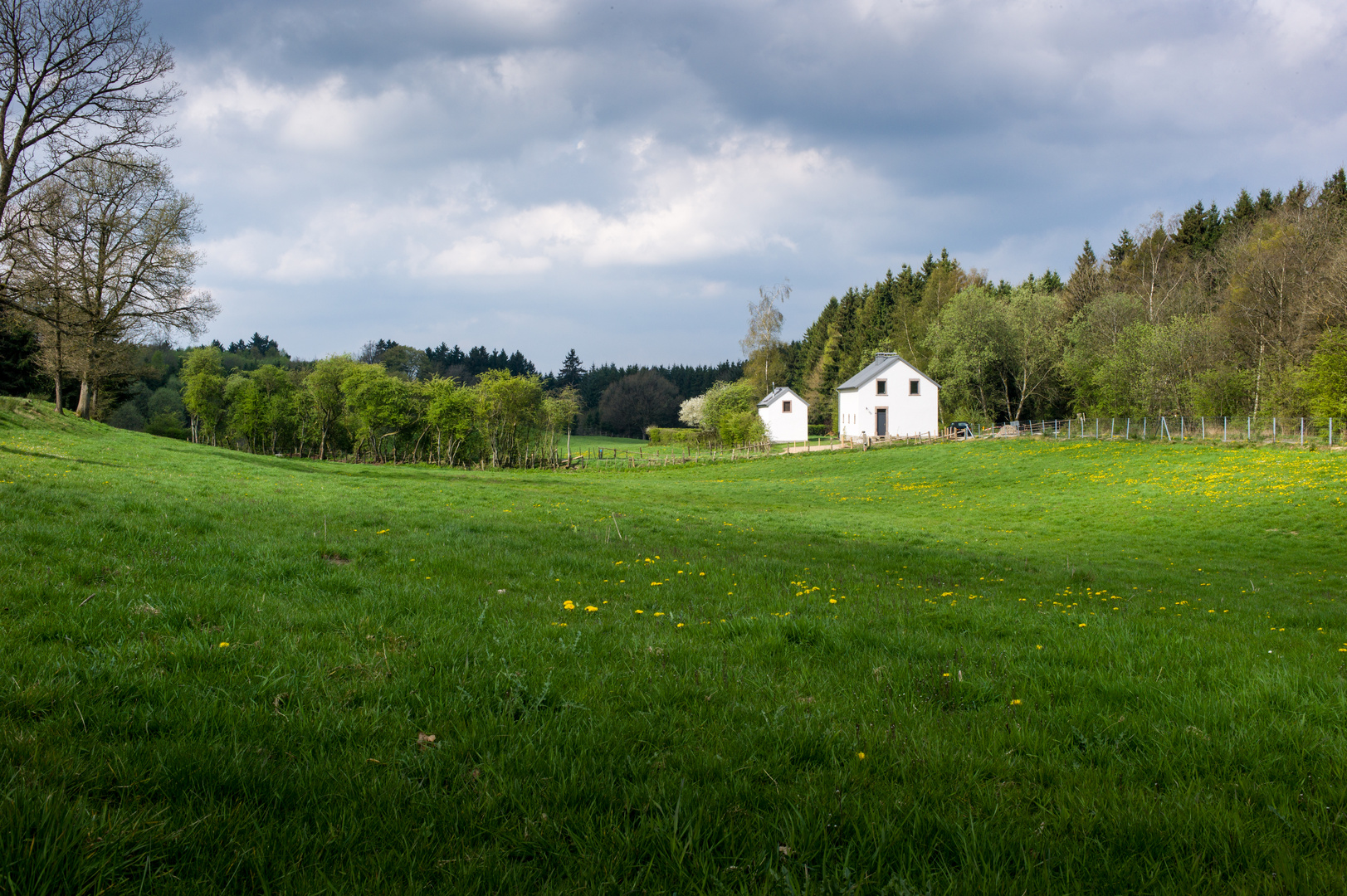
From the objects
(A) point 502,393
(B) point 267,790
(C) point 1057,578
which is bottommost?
(C) point 1057,578

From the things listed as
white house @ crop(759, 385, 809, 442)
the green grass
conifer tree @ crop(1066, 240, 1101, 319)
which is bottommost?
the green grass

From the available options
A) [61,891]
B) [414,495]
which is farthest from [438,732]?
[414,495]

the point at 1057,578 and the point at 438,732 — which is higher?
the point at 438,732

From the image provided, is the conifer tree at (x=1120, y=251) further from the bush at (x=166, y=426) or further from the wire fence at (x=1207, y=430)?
the bush at (x=166, y=426)

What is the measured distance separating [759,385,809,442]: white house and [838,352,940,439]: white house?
13.8m

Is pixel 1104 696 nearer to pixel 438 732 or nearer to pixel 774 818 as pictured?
pixel 774 818

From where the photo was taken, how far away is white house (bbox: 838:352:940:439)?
5597 centimetres

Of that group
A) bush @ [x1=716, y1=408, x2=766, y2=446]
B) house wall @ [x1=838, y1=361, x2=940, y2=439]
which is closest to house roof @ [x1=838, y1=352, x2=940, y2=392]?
house wall @ [x1=838, y1=361, x2=940, y2=439]

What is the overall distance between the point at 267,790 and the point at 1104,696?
4.75 m

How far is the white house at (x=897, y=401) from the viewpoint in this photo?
55969 mm

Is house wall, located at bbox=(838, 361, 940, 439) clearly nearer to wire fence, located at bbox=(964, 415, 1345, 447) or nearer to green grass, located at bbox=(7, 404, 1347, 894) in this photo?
wire fence, located at bbox=(964, 415, 1345, 447)

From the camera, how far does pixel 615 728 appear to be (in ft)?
10.7

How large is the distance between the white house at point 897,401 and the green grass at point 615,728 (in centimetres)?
4981

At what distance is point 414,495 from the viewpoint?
698 inches
